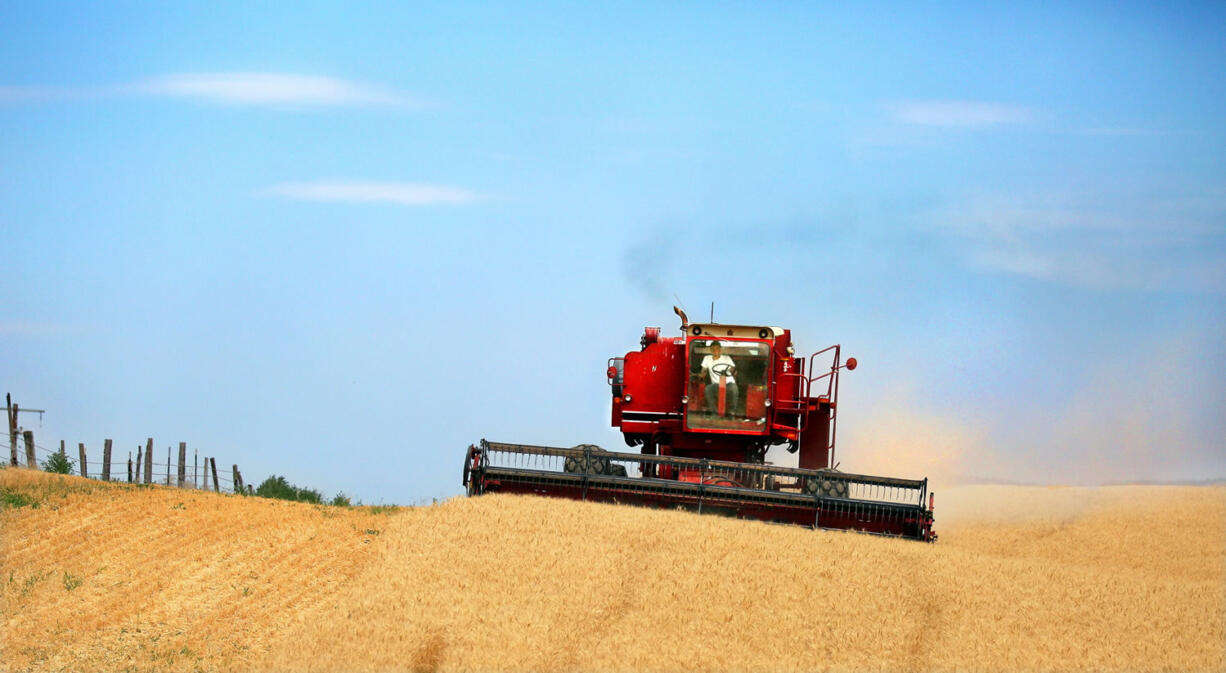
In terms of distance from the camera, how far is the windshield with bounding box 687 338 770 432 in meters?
17.8

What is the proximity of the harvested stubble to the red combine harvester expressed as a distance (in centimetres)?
74

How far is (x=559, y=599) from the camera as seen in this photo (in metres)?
12.5

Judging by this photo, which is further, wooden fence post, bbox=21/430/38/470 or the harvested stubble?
wooden fence post, bbox=21/430/38/470

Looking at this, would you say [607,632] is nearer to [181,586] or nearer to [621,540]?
[621,540]

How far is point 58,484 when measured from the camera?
20.8 meters

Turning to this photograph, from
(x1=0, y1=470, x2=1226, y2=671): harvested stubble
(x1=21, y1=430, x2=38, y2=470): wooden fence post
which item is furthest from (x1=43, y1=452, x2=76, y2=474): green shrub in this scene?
(x1=0, y1=470, x2=1226, y2=671): harvested stubble

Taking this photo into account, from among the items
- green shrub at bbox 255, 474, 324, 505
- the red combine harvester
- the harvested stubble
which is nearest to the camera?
the harvested stubble

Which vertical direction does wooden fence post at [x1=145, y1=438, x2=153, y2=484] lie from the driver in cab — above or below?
below

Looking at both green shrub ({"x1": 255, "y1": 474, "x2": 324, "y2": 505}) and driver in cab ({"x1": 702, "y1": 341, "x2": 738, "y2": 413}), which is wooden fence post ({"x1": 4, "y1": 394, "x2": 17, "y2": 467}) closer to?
green shrub ({"x1": 255, "y1": 474, "x2": 324, "y2": 505})

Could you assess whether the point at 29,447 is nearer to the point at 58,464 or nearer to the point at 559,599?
the point at 58,464

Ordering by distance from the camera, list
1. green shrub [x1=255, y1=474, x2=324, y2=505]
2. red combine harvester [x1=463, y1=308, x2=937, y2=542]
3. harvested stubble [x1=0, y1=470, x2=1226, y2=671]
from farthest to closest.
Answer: green shrub [x1=255, y1=474, x2=324, y2=505] < red combine harvester [x1=463, y1=308, x2=937, y2=542] < harvested stubble [x1=0, y1=470, x2=1226, y2=671]

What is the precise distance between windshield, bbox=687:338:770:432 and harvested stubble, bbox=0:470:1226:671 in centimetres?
278

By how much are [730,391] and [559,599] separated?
19.9 feet

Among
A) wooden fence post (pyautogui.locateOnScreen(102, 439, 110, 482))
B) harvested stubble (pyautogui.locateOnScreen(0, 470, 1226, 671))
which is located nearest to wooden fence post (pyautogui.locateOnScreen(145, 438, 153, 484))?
wooden fence post (pyautogui.locateOnScreen(102, 439, 110, 482))
